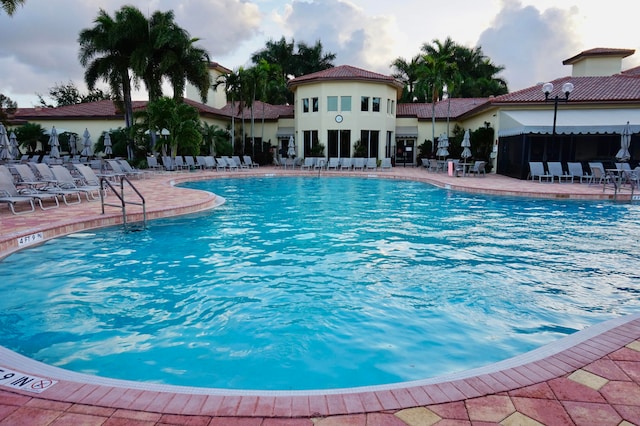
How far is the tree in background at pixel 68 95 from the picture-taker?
53156mm

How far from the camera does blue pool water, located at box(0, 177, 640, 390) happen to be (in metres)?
4.12

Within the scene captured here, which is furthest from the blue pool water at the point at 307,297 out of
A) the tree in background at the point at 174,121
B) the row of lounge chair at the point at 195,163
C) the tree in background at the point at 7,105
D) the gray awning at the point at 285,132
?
the tree in background at the point at 7,105

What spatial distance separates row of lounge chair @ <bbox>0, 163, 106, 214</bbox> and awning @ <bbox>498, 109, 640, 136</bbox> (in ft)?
59.6

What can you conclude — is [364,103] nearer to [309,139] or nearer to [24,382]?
[309,139]

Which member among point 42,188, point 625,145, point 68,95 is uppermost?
point 68,95

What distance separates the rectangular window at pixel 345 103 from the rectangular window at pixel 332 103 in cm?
35

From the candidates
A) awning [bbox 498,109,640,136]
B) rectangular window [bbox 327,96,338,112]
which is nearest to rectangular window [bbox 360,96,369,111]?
rectangular window [bbox 327,96,338,112]

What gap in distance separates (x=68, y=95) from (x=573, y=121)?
182 feet

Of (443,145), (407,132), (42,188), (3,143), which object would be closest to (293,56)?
(407,132)

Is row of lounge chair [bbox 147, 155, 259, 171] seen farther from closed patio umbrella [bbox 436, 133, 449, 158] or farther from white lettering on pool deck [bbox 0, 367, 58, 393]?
white lettering on pool deck [bbox 0, 367, 58, 393]

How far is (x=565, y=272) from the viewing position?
6680mm

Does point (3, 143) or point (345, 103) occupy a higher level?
point (345, 103)

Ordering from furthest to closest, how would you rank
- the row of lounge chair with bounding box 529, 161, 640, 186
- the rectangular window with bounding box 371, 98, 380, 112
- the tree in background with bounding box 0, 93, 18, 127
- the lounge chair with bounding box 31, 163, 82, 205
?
the tree in background with bounding box 0, 93, 18, 127
the rectangular window with bounding box 371, 98, 380, 112
the row of lounge chair with bounding box 529, 161, 640, 186
the lounge chair with bounding box 31, 163, 82, 205

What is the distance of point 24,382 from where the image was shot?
3.02 m
